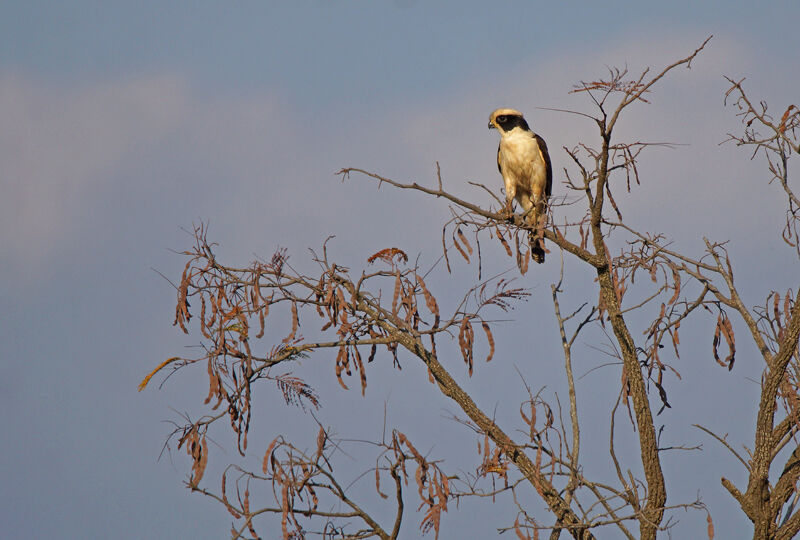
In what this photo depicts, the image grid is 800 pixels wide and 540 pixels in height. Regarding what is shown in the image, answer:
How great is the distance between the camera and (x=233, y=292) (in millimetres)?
5914

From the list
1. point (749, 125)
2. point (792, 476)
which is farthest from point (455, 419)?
point (749, 125)

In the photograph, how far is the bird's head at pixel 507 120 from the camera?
10.6m

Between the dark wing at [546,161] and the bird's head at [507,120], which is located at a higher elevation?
the bird's head at [507,120]

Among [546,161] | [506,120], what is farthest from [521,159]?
[506,120]

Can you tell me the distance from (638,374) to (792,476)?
3.99 feet

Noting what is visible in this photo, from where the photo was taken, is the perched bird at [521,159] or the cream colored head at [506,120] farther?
the cream colored head at [506,120]

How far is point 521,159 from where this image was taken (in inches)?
408

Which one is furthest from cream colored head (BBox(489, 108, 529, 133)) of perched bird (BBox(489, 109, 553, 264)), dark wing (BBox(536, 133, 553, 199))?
dark wing (BBox(536, 133, 553, 199))

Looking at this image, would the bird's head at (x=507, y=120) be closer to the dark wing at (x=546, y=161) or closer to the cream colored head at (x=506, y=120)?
the cream colored head at (x=506, y=120)

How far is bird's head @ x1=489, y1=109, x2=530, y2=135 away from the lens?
34.9ft

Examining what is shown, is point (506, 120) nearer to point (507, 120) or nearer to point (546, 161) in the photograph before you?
point (507, 120)

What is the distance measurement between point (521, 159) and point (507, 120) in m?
0.58

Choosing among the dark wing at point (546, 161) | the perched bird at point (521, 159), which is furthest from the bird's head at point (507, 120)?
the dark wing at point (546, 161)

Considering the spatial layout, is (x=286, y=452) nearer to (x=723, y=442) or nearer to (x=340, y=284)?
(x=340, y=284)
